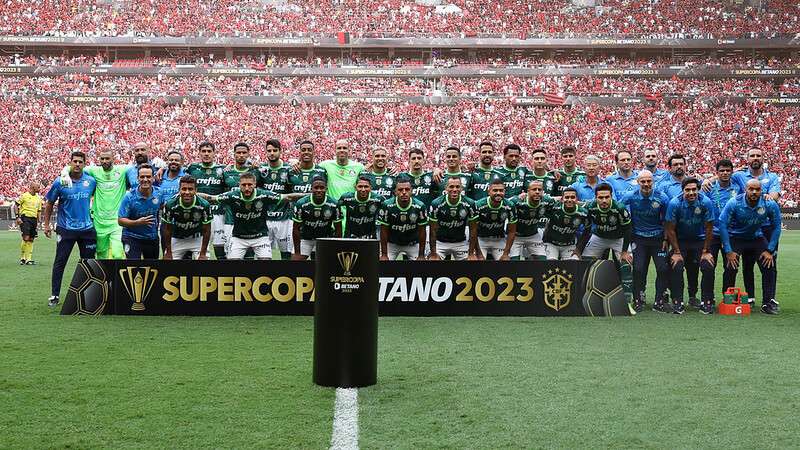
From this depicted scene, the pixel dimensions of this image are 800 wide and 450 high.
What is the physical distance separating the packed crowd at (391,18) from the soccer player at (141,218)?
4606cm

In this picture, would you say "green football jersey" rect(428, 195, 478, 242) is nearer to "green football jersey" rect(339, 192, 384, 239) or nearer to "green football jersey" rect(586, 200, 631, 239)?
"green football jersey" rect(339, 192, 384, 239)

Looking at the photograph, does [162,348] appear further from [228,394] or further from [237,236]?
[237,236]

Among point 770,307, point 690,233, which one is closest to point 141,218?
point 690,233

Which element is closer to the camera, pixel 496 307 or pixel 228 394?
pixel 228 394

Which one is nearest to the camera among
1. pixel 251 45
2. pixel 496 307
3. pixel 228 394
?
pixel 228 394

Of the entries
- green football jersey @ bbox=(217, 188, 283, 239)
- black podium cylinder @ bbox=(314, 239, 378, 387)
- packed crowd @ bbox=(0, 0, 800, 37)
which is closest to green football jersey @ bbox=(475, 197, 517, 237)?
green football jersey @ bbox=(217, 188, 283, 239)

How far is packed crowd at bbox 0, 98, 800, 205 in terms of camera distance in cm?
4294

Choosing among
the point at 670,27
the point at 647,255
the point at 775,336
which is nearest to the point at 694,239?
the point at 647,255

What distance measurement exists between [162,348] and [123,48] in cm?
5208

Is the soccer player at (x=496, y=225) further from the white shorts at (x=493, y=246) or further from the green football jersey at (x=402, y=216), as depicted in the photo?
the green football jersey at (x=402, y=216)

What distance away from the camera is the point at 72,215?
10.1 meters

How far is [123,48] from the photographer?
5472cm

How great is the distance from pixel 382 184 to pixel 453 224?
1.32 metres

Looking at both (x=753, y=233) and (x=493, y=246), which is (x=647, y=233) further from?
(x=493, y=246)
